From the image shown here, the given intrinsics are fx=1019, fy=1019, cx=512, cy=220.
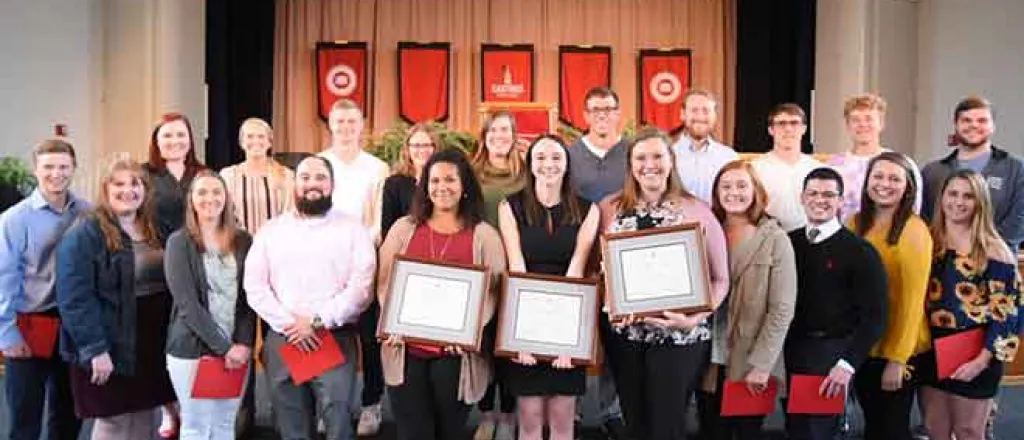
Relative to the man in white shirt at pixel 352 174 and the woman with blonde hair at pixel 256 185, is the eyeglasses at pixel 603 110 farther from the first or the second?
the woman with blonde hair at pixel 256 185

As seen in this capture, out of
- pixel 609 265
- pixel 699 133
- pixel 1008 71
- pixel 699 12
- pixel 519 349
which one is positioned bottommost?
pixel 519 349

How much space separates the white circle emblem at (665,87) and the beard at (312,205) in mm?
9443

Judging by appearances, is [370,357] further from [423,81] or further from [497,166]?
[423,81]

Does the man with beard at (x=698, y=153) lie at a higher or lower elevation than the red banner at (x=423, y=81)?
lower

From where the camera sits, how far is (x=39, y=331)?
3906mm

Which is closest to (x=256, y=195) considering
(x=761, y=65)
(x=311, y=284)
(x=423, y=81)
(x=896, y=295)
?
(x=311, y=284)

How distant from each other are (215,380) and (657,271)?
169cm

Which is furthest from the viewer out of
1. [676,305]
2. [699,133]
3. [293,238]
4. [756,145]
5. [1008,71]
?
[756,145]

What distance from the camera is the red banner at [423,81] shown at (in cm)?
1279

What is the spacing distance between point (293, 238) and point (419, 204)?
1.61 ft

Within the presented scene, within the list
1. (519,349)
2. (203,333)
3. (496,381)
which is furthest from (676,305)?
(203,333)

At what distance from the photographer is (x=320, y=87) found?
1280cm

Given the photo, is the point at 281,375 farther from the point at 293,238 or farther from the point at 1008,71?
the point at 1008,71

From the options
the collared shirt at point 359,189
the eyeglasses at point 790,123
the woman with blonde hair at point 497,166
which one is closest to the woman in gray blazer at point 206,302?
the collared shirt at point 359,189
